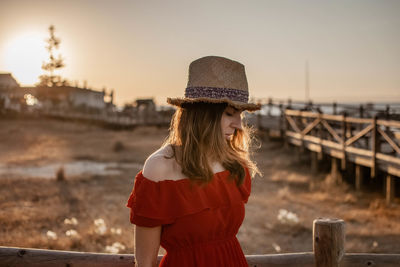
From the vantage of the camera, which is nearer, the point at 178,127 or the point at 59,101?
the point at 178,127

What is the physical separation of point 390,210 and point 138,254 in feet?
27.5

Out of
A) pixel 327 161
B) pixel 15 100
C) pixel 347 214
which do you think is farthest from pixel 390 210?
pixel 15 100

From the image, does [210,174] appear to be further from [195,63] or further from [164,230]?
[195,63]

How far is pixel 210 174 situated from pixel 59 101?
40.0 m

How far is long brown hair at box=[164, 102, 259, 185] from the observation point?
1788 millimetres

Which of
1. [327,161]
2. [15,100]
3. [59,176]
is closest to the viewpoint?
[59,176]

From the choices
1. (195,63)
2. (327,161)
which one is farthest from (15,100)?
(195,63)

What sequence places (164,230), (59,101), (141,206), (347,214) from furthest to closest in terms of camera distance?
(59,101) → (347,214) → (164,230) → (141,206)

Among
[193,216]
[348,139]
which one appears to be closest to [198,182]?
[193,216]

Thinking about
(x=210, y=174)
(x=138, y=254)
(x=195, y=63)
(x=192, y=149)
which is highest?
(x=195, y=63)

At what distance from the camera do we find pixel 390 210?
8.86m

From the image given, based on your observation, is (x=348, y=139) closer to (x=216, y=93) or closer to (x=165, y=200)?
(x=216, y=93)

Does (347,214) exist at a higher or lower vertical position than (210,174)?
lower

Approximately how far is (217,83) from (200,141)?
28 centimetres
